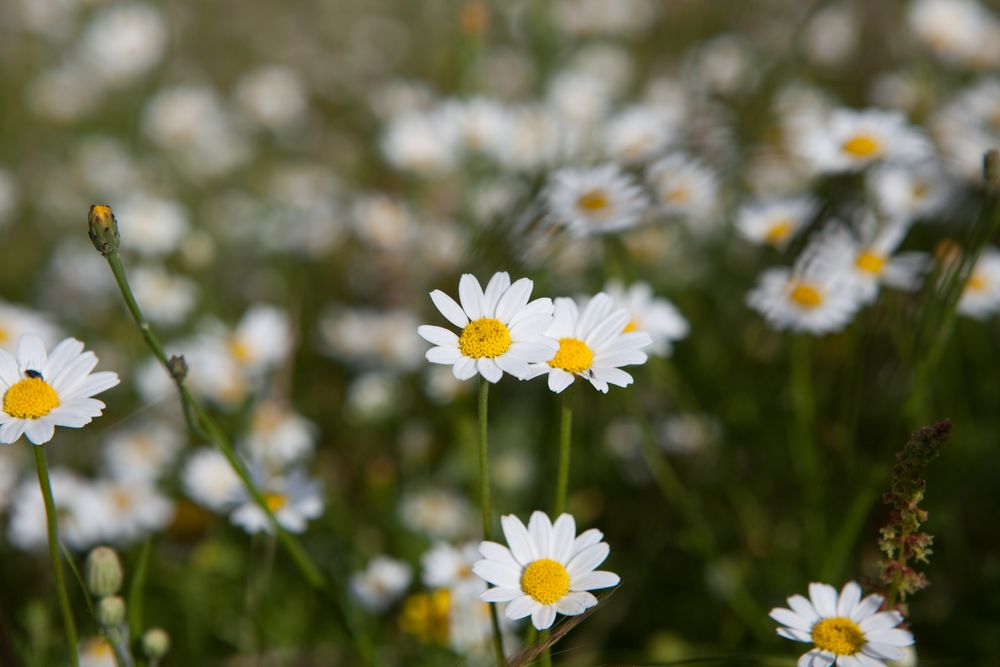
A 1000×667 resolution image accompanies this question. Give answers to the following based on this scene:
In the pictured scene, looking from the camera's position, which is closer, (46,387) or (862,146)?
(46,387)

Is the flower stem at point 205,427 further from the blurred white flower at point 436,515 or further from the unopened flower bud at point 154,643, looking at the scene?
the blurred white flower at point 436,515

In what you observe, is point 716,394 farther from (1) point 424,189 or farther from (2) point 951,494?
(1) point 424,189

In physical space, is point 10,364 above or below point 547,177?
below

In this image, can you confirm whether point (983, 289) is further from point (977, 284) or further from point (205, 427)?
point (205, 427)

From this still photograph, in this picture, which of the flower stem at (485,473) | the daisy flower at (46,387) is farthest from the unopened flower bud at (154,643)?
the flower stem at (485,473)

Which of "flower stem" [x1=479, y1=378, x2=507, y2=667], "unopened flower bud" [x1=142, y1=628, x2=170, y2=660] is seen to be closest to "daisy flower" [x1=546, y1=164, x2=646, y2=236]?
"flower stem" [x1=479, y1=378, x2=507, y2=667]

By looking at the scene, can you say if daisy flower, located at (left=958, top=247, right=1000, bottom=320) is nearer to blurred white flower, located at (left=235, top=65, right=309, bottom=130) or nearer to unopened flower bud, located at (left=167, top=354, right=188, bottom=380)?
unopened flower bud, located at (left=167, top=354, right=188, bottom=380)

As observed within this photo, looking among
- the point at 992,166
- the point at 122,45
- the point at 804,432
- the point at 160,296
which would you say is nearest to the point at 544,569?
the point at 992,166

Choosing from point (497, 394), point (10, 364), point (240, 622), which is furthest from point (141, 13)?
point (10, 364)
